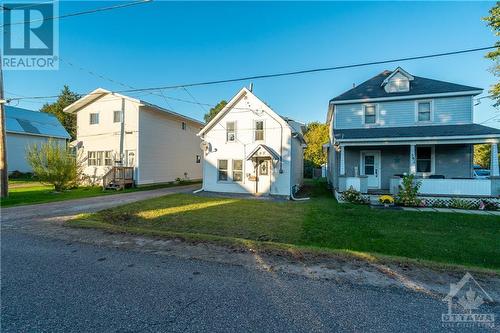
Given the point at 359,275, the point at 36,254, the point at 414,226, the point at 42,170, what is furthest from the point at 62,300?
the point at 42,170

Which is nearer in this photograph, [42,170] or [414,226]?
[414,226]

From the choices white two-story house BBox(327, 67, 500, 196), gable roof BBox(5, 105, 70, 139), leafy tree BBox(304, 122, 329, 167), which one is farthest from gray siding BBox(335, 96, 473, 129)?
gable roof BBox(5, 105, 70, 139)

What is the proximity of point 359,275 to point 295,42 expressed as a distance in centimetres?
1261

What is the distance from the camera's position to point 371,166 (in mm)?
14516

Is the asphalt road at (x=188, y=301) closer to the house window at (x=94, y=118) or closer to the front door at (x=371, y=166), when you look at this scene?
the front door at (x=371, y=166)

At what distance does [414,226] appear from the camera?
7.32 meters

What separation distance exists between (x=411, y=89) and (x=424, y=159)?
435 cm

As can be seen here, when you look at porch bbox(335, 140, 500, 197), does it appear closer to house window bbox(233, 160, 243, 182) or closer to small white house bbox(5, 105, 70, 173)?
house window bbox(233, 160, 243, 182)

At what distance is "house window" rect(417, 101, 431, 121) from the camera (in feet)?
45.5

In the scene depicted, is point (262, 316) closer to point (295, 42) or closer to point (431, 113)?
point (295, 42)

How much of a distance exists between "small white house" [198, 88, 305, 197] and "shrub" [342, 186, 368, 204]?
10.7 ft

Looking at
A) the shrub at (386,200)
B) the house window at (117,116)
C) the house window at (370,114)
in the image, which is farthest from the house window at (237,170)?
the house window at (117,116)

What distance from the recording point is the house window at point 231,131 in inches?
617

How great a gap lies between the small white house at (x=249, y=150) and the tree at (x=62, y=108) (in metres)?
39.1
